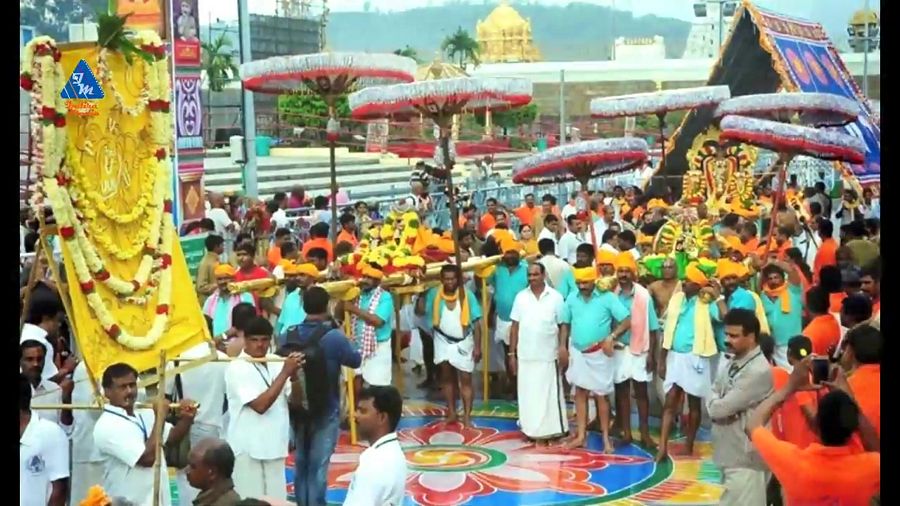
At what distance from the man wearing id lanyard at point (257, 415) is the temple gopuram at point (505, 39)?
202 feet

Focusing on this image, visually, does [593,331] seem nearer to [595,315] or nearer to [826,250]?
[595,315]

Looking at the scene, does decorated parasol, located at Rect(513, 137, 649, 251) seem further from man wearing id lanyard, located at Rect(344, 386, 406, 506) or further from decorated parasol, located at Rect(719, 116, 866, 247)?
man wearing id lanyard, located at Rect(344, 386, 406, 506)

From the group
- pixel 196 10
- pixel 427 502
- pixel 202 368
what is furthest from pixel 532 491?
pixel 196 10

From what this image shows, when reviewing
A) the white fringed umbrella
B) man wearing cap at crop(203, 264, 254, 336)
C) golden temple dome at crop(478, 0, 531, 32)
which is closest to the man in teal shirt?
man wearing cap at crop(203, 264, 254, 336)

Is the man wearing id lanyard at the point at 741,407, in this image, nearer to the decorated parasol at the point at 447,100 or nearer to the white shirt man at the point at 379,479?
the white shirt man at the point at 379,479

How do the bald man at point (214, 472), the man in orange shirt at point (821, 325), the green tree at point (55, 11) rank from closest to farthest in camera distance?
the bald man at point (214, 472)
the man in orange shirt at point (821, 325)
the green tree at point (55, 11)

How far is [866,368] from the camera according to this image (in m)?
5.14

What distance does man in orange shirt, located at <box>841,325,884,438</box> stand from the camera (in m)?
5.00

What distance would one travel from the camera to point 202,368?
20.8 ft

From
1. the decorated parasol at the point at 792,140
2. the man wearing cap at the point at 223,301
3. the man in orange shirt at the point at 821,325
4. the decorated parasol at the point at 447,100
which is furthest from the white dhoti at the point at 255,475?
the decorated parasol at the point at 792,140

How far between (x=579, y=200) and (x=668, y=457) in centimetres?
843

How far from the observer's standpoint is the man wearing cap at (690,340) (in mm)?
8031

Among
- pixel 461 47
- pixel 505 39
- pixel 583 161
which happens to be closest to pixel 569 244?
pixel 583 161

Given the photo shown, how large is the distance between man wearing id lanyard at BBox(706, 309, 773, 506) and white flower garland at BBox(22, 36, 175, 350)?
2.66 meters
